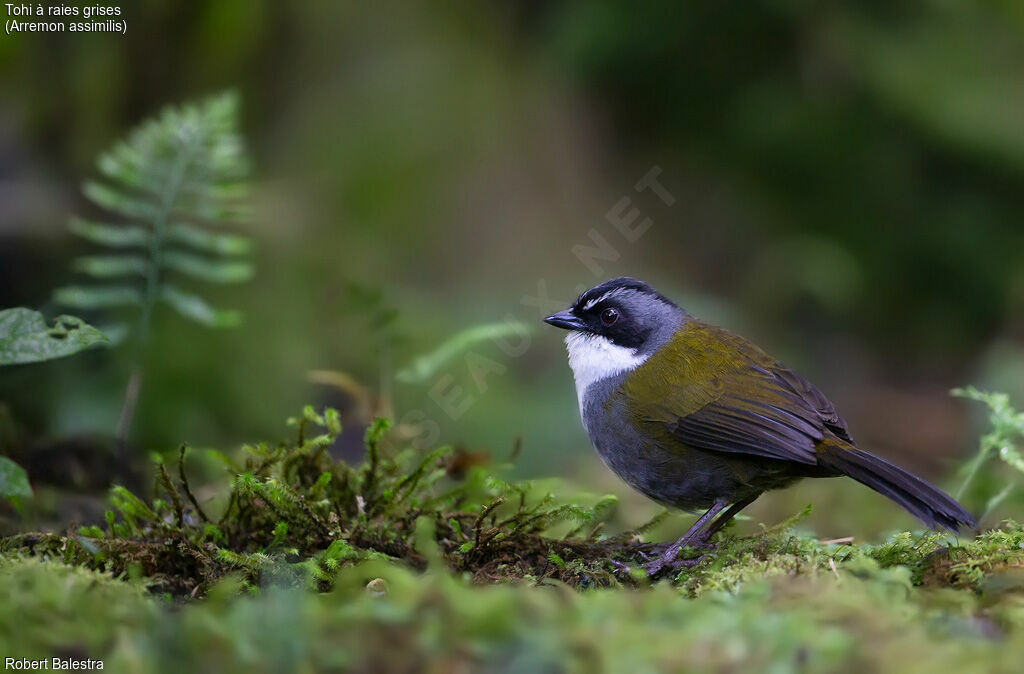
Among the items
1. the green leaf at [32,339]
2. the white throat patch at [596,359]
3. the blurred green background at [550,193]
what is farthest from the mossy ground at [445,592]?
the blurred green background at [550,193]

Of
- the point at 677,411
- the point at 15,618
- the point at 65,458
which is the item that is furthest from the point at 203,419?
the point at 15,618

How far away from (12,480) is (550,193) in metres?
7.01

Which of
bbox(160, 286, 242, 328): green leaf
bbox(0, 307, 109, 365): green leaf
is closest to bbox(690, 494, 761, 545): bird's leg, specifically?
bbox(160, 286, 242, 328): green leaf

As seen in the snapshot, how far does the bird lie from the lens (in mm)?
3422

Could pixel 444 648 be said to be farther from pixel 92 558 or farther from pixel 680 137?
pixel 680 137

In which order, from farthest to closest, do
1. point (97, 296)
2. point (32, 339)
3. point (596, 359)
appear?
point (596, 359) < point (97, 296) < point (32, 339)

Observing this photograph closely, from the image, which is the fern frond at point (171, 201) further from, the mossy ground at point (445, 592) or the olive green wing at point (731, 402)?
the olive green wing at point (731, 402)

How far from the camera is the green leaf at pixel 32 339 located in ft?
9.32

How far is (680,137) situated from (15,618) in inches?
360

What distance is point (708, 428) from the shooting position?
3.69 meters

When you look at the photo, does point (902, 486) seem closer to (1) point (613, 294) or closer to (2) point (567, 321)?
(1) point (613, 294)

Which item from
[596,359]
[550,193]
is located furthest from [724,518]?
[550,193]

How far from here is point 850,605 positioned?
2117 mm

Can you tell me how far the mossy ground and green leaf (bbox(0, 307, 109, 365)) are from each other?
21.2 inches
